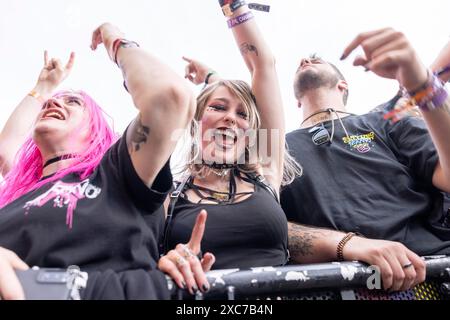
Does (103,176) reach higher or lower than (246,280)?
higher

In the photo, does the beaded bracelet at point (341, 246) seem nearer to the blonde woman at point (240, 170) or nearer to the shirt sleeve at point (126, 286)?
the blonde woman at point (240, 170)

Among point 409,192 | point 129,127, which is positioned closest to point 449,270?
point 409,192

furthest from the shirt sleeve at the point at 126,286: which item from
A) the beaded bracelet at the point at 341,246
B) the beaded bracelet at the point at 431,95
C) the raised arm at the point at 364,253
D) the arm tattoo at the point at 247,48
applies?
the arm tattoo at the point at 247,48

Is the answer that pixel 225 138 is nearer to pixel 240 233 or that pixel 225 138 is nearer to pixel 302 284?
pixel 240 233

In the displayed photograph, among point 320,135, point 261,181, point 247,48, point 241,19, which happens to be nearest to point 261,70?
point 247,48

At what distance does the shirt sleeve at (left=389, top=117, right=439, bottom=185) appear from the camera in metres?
1.96

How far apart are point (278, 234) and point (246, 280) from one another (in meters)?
A: 0.54

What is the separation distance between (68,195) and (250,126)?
1.11m

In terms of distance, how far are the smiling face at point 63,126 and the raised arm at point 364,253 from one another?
127 cm

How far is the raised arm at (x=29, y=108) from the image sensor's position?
243 centimetres

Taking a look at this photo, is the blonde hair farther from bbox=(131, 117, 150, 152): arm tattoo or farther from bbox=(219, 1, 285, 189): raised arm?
bbox=(131, 117, 150, 152): arm tattoo

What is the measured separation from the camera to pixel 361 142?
231cm
